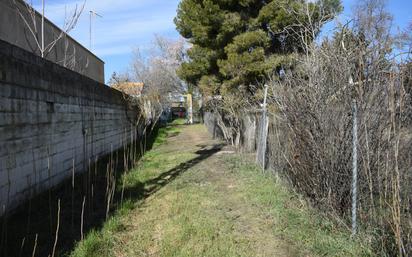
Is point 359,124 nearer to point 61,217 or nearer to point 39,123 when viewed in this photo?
point 61,217

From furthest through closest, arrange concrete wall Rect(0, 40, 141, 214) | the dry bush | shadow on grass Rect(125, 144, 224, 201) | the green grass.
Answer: shadow on grass Rect(125, 144, 224, 201), concrete wall Rect(0, 40, 141, 214), the green grass, the dry bush

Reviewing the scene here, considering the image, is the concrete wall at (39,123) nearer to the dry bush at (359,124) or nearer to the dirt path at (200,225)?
the dirt path at (200,225)

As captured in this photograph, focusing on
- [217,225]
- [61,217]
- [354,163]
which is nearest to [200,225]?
[217,225]

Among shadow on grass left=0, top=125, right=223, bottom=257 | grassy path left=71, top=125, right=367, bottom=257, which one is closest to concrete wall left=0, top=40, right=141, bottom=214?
shadow on grass left=0, top=125, right=223, bottom=257

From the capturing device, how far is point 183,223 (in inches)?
216

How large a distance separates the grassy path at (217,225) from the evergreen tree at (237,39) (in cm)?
769

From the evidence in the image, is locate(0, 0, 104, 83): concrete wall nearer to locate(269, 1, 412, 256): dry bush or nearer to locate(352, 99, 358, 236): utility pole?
locate(269, 1, 412, 256): dry bush

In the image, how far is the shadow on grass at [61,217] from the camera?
444 centimetres

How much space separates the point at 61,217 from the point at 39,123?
168 centimetres

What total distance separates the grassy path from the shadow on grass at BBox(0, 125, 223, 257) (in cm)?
19

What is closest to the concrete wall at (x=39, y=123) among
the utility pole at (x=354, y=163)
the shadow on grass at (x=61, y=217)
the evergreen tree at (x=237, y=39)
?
the shadow on grass at (x=61, y=217)

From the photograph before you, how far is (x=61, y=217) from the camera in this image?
5.71 metres

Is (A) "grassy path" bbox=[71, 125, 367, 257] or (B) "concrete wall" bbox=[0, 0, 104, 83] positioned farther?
(B) "concrete wall" bbox=[0, 0, 104, 83]

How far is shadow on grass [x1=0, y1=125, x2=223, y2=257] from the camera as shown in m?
4.44
